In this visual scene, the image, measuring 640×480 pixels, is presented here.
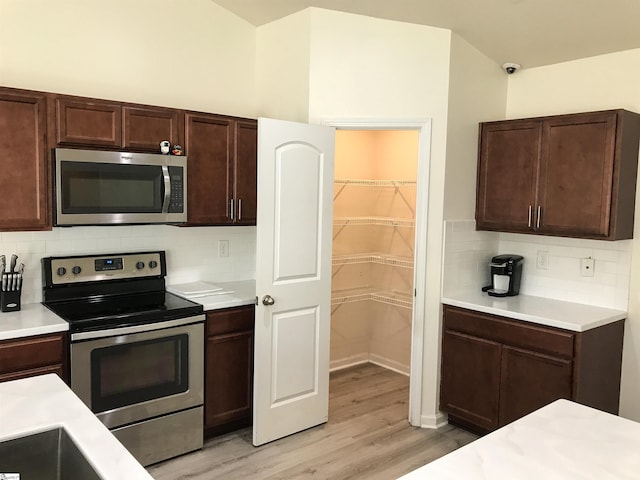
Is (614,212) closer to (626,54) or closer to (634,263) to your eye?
(634,263)

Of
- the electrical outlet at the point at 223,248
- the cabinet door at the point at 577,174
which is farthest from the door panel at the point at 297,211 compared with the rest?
the cabinet door at the point at 577,174

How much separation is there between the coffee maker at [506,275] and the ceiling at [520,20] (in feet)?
4.45

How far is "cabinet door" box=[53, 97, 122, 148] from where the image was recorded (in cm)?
284

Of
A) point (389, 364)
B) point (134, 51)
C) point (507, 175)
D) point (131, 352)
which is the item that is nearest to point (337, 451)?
point (131, 352)

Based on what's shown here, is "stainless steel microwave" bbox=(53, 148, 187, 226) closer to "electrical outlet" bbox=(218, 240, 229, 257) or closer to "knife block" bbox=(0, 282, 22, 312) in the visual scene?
"knife block" bbox=(0, 282, 22, 312)

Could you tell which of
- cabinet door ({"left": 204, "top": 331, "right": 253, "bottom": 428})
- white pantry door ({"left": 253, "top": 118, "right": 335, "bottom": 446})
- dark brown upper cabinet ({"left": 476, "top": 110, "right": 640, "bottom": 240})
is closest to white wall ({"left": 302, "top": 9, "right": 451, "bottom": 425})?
white pantry door ({"left": 253, "top": 118, "right": 335, "bottom": 446})

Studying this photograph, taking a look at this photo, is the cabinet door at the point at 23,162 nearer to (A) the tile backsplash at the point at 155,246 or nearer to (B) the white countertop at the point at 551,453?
(A) the tile backsplash at the point at 155,246

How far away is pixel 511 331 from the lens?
3.30 metres

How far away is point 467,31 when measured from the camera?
3463 millimetres

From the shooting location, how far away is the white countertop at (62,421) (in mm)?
1285

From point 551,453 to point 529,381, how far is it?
1.91 metres

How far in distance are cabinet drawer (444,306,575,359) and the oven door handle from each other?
1.65 meters

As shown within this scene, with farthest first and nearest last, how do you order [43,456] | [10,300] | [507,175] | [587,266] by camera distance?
1. [507,175]
2. [587,266]
3. [10,300]
4. [43,456]

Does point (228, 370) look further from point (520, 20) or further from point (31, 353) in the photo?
point (520, 20)
